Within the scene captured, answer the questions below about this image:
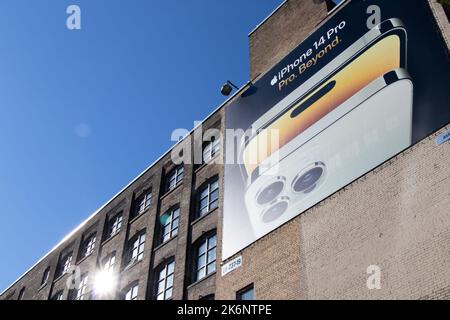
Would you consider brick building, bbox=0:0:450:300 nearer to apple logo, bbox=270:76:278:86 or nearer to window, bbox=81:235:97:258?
window, bbox=81:235:97:258

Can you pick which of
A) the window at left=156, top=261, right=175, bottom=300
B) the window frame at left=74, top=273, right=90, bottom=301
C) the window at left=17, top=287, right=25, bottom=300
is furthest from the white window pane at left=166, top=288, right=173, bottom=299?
the window at left=17, top=287, right=25, bottom=300

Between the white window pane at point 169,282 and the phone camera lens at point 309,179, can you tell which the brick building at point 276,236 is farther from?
the phone camera lens at point 309,179

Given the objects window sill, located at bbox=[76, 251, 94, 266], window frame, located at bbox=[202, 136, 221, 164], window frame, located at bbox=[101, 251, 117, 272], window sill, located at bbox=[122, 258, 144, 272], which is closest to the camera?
window frame, located at bbox=[202, 136, 221, 164]

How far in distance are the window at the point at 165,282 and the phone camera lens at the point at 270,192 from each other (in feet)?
18.1

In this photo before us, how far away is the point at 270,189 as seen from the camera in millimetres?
19344

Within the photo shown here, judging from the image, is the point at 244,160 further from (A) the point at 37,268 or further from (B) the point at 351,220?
(A) the point at 37,268

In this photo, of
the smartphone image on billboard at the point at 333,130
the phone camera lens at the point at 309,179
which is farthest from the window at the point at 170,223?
the phone camera lens at the point at 309,179

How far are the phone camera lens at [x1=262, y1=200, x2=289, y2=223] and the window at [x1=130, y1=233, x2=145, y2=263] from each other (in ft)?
26.7

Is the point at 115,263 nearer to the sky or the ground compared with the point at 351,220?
nearer to the sky

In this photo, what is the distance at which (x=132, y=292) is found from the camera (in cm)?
2428

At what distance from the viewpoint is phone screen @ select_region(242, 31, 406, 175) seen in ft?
57.6

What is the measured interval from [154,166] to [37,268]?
11.8 metres

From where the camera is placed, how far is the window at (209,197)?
75.2 ft
